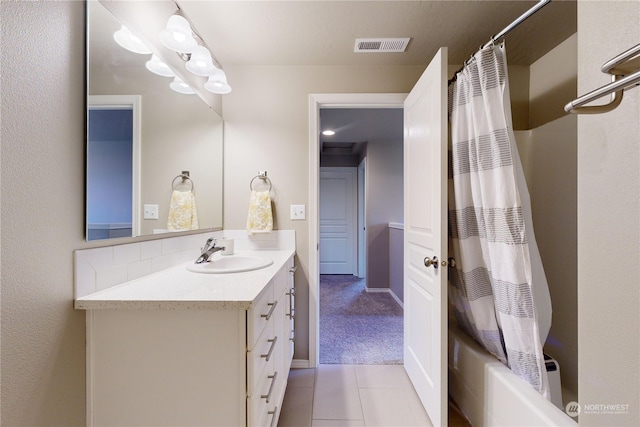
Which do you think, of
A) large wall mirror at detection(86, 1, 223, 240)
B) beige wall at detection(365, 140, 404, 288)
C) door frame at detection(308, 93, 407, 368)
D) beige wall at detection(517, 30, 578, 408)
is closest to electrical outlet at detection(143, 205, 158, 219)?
large wall mirror at detection(86, 1, 223, 240)

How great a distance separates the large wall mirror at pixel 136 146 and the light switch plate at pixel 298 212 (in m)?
0.61

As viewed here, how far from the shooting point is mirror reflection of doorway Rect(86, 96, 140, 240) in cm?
89

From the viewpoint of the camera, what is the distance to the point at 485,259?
1.27 metres

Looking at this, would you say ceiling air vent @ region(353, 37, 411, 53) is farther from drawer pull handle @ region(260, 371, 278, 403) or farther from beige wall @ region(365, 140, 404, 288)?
beige wall @ region(365, 140, 404, 288)

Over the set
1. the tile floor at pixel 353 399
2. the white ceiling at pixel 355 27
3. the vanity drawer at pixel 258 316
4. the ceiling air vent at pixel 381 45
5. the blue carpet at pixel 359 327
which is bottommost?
the blue carpet at pixel 359 327

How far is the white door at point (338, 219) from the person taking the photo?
4887mm

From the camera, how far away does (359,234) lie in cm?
484

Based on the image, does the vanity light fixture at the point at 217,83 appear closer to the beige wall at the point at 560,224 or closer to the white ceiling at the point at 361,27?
the white ceiling at the point at 361,27

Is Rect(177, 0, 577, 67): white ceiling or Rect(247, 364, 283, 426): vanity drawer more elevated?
Rect(177, 0, 577, 67): white ceiling

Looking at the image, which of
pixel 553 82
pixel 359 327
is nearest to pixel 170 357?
pixel 359 327

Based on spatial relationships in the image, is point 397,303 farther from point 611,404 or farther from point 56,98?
point 56,98

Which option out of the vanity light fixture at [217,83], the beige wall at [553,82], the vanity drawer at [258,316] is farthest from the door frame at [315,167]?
the beige wall at [553,82]

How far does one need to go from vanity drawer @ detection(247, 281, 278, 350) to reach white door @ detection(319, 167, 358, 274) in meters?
3.80

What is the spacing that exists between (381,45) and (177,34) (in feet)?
4.02
